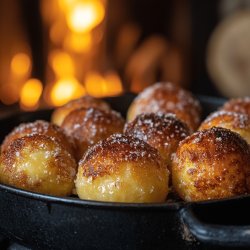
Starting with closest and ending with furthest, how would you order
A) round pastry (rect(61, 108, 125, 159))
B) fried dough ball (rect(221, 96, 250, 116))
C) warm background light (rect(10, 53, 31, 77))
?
round pastry (rect(61, 108, 125, 159)) < fried dough ball (rect(221, 96, 250, 116)) < warm background light (rect(10, 53, 31, 77))

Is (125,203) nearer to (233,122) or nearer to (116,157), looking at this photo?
(116,157)

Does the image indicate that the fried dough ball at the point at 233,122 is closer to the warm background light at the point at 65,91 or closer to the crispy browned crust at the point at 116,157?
the crispy browned crust at the point at 116,157

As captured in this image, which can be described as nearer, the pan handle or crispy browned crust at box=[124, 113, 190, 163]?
the pan handle

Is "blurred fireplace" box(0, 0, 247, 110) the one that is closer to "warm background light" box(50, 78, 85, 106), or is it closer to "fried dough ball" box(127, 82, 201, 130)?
"warm background light" box(50, 78, 85, 106)

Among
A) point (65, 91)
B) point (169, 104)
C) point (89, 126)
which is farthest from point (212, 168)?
point (65, 91)

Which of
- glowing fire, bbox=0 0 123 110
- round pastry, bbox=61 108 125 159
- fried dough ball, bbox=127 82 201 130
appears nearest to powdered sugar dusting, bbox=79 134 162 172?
round pastry, bbox=61 108 125 159

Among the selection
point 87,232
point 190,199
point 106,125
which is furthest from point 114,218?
point 106,125
